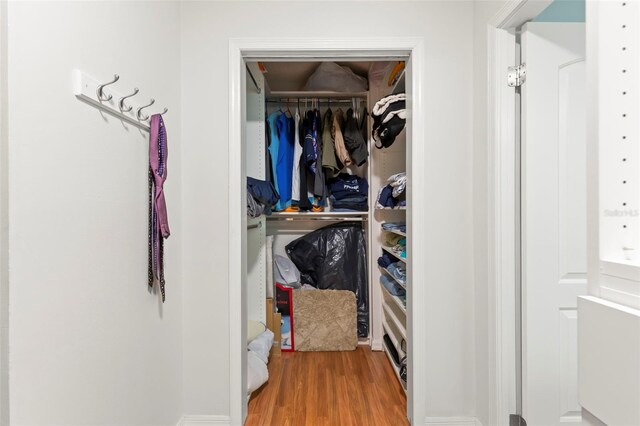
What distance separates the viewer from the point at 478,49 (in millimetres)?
1777

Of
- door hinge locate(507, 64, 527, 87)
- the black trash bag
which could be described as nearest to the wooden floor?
the black trash bag

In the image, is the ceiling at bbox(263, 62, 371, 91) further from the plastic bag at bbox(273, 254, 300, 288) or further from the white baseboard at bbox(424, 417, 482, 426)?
the white baseboard at bbox(424, 417, 482, 426)

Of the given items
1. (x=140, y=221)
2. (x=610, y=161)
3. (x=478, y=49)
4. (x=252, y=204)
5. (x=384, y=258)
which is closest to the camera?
(x=610, y=161)

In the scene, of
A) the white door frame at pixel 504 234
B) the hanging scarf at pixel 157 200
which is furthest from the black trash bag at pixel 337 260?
the hanging scarf at pixel 157 200

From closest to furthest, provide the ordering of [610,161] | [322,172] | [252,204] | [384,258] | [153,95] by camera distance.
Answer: [610,161], [153,95], [252,204], [384,258], [322,172]

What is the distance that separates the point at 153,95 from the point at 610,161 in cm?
167

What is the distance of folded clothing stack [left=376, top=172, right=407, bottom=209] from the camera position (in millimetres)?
2262

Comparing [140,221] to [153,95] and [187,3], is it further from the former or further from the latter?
[187,3]

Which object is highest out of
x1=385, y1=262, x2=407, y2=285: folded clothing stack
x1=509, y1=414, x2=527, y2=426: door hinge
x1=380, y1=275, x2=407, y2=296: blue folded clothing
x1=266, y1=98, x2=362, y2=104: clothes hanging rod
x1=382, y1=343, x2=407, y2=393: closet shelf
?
x1=266, y1=98, x2=362, y2=104: clothes hanging rod

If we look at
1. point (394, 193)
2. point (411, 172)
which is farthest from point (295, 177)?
point (411, 172)

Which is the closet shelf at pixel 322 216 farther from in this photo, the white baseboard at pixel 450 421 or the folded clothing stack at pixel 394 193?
the white baseboard at pixel 450 421

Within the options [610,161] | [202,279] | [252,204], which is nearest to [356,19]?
[252,204]

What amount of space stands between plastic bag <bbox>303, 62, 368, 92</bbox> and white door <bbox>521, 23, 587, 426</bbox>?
1.62 meters

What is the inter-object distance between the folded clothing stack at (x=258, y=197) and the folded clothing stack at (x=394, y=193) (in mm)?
800
